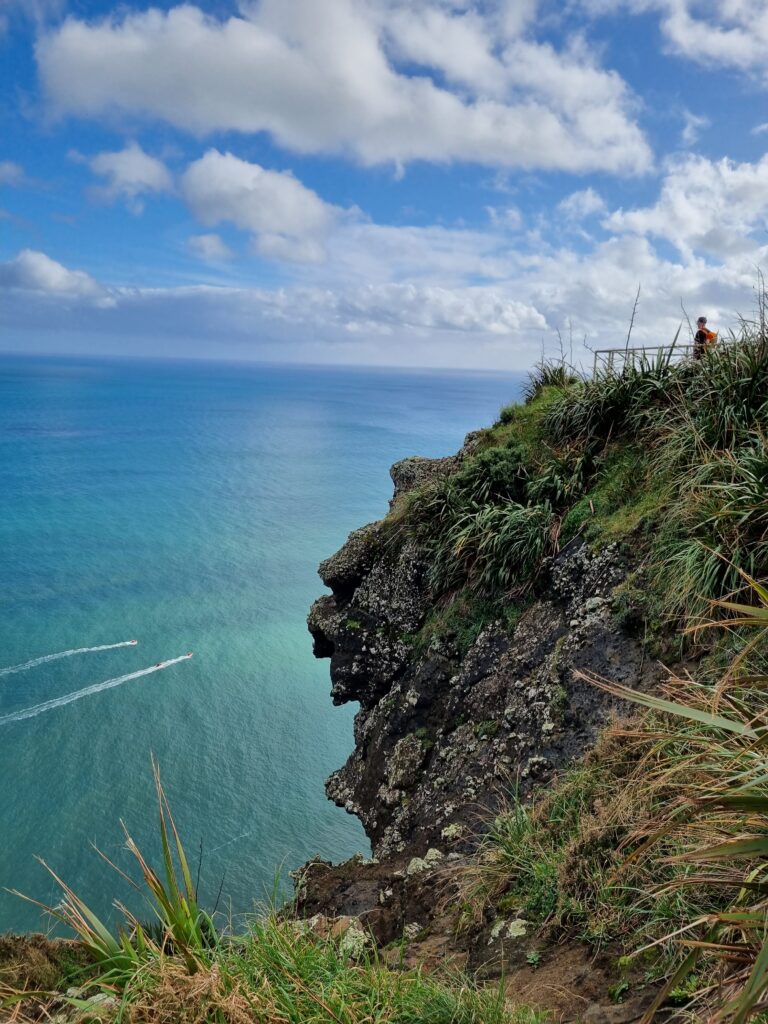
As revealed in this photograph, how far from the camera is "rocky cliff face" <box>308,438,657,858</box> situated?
7398mm

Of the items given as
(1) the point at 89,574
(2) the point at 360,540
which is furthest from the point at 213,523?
(2) the point at 360,540

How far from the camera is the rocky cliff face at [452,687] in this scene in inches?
291

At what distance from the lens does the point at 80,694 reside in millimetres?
28125

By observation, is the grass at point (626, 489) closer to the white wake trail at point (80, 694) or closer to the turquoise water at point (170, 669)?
the turquoise water at point (170, 669)

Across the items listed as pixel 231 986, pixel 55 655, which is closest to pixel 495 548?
pixel 231 986

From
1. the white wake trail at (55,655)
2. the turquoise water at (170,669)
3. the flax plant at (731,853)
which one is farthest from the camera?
the white wake trail at (55,655)

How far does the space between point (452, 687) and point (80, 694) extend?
24232mm

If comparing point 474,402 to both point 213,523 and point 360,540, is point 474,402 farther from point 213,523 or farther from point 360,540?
point 360,540

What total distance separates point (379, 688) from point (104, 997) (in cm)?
815

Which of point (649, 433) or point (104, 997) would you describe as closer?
point (104, 997)

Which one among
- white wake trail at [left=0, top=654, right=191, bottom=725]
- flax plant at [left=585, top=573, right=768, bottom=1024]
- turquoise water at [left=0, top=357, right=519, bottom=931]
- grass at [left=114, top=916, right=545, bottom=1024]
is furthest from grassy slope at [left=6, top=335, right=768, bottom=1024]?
white wake trail at [left=0, top=654, right=191, bottom=725]

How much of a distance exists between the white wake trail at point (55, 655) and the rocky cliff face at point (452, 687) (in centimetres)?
2397

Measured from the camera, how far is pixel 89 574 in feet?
136

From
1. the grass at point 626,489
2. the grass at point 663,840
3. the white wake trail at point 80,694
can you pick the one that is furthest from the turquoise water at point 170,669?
the grass at point 626,489
